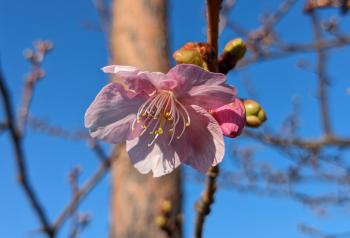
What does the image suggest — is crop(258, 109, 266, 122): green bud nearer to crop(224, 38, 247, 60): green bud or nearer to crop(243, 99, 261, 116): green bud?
crop(243, 99, 261, 116): green bud

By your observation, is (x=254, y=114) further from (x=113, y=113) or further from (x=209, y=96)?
(x=113, y=113)

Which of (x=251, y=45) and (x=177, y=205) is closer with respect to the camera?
(x=177, y=205)

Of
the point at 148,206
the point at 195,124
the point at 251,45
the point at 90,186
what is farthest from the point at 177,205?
the point at 195,124

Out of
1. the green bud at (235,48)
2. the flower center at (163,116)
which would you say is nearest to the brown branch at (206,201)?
the flower center at (163,116)

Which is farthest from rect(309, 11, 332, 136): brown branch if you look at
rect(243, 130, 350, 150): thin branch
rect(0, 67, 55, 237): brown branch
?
rect(0, 67, 55, 237): brown branch

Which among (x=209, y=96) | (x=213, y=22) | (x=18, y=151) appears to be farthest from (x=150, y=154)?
(x=18, y=151)

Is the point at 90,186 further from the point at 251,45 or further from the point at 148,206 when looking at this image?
the point at 251,45
